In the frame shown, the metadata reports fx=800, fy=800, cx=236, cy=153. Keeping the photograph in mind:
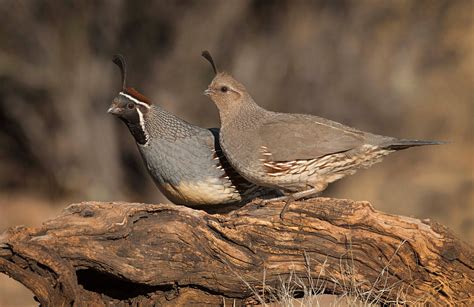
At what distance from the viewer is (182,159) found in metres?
4.88

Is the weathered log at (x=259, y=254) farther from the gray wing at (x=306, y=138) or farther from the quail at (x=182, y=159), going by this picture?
the quail at (x=182, y=159)

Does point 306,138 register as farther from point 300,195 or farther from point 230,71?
point 230,71

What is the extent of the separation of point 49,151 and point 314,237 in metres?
7.06

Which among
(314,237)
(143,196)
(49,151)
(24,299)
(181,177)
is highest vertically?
(49,151)

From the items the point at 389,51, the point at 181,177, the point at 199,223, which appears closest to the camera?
the point at 199,223

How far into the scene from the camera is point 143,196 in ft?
33.9

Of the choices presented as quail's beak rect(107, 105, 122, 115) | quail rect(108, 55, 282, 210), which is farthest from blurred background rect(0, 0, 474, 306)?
quail's beak rect(107, 105, 122, 115)

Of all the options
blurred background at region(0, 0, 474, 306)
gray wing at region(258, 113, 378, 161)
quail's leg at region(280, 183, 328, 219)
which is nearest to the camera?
quail's leg at region(280, 183, 328, 219)

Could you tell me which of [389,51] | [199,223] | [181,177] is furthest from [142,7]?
[199,223]

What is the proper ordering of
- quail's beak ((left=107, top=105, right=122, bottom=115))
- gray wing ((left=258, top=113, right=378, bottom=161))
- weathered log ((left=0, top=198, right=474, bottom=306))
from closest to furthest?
weathered log ((left=0, top=198, right=474, bottom=306)) → gray wing ((left=258, top=113, right=378, bottom=161)) → quail's beak ((left=107, top=105, right=122, bottom=115))

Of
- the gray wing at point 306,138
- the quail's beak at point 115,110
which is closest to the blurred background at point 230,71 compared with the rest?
the quail's beak at point 115,110

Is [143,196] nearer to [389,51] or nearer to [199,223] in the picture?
[389,51]

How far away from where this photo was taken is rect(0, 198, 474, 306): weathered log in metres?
4.14

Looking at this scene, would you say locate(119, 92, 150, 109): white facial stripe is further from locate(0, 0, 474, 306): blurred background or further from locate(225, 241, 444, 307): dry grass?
locate(0, 0, 474, 306): blurred background
